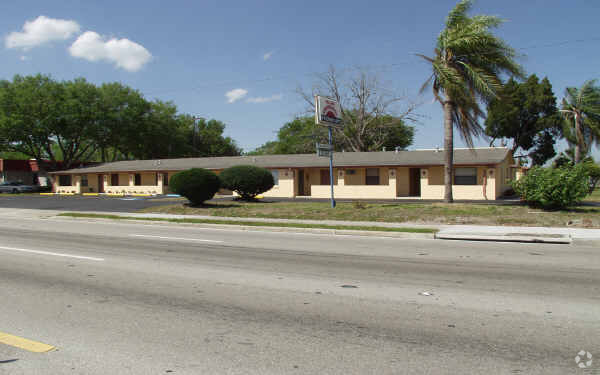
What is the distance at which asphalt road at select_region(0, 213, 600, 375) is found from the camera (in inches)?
152

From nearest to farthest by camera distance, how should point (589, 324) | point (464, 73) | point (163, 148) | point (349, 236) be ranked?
point (589, 324), point (349, 236), point (464, 73), point (163, 148)

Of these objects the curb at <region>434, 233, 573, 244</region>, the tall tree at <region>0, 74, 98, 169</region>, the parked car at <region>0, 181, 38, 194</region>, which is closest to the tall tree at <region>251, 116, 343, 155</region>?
the tall tree at <region>0, 74, 98, 169</region>

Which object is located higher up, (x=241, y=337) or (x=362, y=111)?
(x=362, y=111)

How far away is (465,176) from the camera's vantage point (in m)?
28.5

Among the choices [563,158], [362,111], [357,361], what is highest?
[362,111]

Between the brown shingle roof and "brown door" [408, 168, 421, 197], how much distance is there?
1.08 m

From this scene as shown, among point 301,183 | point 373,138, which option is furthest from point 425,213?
point 373,138

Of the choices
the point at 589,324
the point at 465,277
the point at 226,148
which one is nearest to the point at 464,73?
the point at 465,277

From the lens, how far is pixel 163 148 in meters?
61.4

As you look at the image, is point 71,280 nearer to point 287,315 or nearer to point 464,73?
point 287,315

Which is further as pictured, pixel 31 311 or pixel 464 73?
pixel 464 73

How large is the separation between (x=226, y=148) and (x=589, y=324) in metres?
72.2

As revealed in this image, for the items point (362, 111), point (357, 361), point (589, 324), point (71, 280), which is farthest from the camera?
point (362, 111)

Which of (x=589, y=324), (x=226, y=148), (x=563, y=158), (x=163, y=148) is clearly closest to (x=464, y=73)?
(x=589, y=324)
